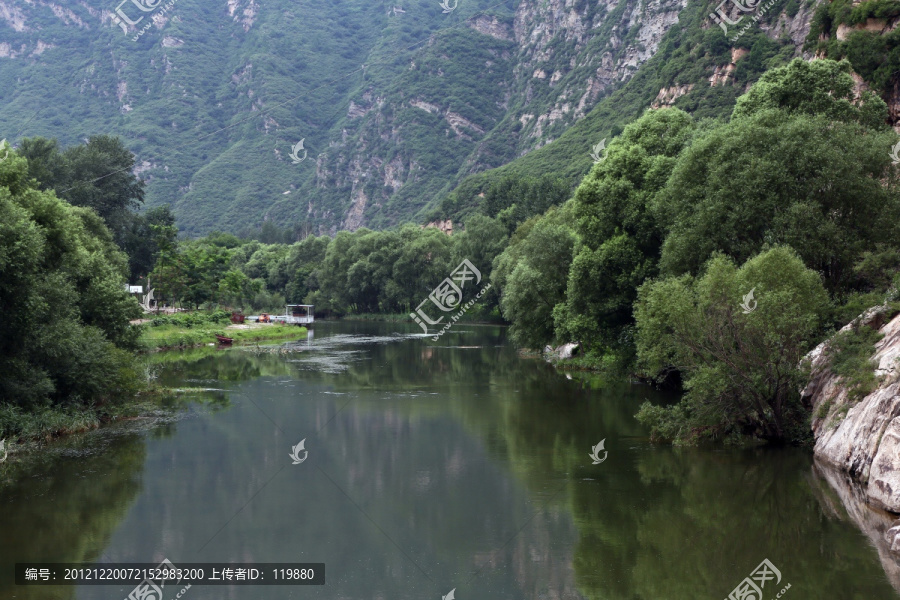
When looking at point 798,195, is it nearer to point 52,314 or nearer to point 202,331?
point 52,314

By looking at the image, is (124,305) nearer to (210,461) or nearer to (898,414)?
(210,461)

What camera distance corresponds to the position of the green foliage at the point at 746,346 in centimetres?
2548

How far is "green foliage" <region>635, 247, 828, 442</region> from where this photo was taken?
83.6 ft

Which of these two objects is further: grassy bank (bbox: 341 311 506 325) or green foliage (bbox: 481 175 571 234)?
green foliage (bbox: 481 175 571 234)

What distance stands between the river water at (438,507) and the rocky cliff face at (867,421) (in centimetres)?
95

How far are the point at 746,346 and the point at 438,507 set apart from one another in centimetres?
1130

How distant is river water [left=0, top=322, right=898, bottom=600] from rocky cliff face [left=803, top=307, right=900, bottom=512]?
37.4 inches

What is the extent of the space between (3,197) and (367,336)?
191ft

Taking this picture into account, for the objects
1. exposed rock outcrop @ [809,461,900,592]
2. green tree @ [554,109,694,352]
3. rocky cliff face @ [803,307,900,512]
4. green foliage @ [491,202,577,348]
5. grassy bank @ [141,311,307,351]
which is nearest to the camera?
exposed rock outcrop @ [809,461,900,592]

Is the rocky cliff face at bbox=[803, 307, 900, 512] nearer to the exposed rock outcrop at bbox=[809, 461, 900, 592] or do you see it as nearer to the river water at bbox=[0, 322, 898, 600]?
the exposed rock outcrop at bbox=[809, 461, 900, 592]

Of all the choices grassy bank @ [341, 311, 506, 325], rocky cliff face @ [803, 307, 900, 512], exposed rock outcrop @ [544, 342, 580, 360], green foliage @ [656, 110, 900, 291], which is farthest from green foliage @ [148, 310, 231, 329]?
rocky cliff face @ [803, 307, 900, 512]

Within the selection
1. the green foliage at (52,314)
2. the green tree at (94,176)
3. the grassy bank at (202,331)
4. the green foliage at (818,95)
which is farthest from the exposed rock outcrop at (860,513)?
the green tree at (94,176)

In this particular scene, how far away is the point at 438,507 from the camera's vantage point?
21.7 m

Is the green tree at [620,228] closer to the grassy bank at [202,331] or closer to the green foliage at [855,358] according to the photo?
the green foliage at [855,358]
